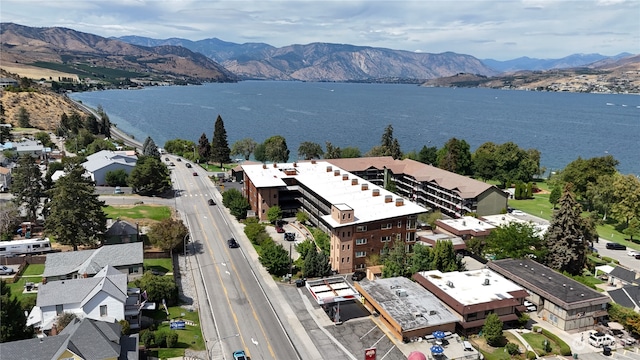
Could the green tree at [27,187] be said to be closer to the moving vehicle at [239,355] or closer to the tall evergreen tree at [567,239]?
the moving vehicle at [239,355]

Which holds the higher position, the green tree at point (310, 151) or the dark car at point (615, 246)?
the green tree at point (310, 151)

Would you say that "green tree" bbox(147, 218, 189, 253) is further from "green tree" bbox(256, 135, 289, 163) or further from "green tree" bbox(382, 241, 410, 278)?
"green tree" bbox(256, 135, 289, 163)

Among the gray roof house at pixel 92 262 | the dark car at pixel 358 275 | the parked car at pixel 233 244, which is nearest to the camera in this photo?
the gray roof house at pixel 92 262

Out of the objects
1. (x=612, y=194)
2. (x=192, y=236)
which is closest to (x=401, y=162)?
(x=612, y=194)

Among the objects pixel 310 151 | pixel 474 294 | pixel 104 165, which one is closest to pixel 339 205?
pixel 474 294

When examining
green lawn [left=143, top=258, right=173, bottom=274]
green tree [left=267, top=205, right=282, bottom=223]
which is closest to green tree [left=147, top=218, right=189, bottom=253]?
green lawn [left=143, top=258, right=173, bottom=274]

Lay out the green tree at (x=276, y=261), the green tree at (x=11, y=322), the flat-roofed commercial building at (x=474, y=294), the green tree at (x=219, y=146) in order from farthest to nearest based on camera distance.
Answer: the green tree at (x=219, y=146)
the green tree at (x=276, y=261)
the flat-roofed commercial building at (x=474, y=294)
the green tree at (x=11, y=322)

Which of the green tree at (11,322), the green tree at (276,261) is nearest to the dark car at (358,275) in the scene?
the green tree at (276,261)

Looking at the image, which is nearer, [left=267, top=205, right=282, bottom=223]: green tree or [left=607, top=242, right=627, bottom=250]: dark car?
[left=607, top=242, right=627, bottom=250]: dark car
